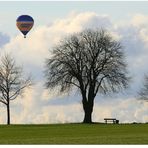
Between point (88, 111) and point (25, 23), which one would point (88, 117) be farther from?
point (25, 23)

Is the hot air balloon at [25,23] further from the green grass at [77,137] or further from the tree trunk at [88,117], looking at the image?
the green grass at [77,137]

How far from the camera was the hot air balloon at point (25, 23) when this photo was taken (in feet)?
260

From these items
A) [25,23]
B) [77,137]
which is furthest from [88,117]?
[77,137]

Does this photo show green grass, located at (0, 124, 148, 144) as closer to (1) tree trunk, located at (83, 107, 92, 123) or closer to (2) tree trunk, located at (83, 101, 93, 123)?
(2) tree trunk, located at (83, 101, 93, 123)

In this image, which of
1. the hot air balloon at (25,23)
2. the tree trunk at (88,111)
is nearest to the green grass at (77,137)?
the hot air balloon at (25,23)

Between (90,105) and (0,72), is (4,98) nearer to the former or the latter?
(0,72)

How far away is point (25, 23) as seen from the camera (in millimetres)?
79312

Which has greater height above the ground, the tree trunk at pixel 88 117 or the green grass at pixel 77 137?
the tree trunk at pixel 88 117

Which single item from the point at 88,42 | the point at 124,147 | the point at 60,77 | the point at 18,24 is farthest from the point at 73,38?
the point at 124,147

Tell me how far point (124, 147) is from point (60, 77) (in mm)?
68520

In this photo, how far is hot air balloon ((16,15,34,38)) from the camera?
79125mm

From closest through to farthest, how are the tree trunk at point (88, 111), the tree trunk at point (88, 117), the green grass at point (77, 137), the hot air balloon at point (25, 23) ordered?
the green grass at point (77, 137)
the hot air balloon at point (25, 23)
the tree trunk at point (88, 111)
the tree trunk at point (88, 117)

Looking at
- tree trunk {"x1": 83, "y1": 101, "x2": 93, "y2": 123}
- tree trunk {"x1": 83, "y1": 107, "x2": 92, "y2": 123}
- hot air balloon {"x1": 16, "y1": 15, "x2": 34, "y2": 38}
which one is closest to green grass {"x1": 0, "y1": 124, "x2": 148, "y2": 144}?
hot air balloon {"x1": 16, "y1": 15, "x2": 34, "y2": 38}

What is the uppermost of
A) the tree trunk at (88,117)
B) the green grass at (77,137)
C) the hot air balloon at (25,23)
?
the hot air balloon at (25,23)
